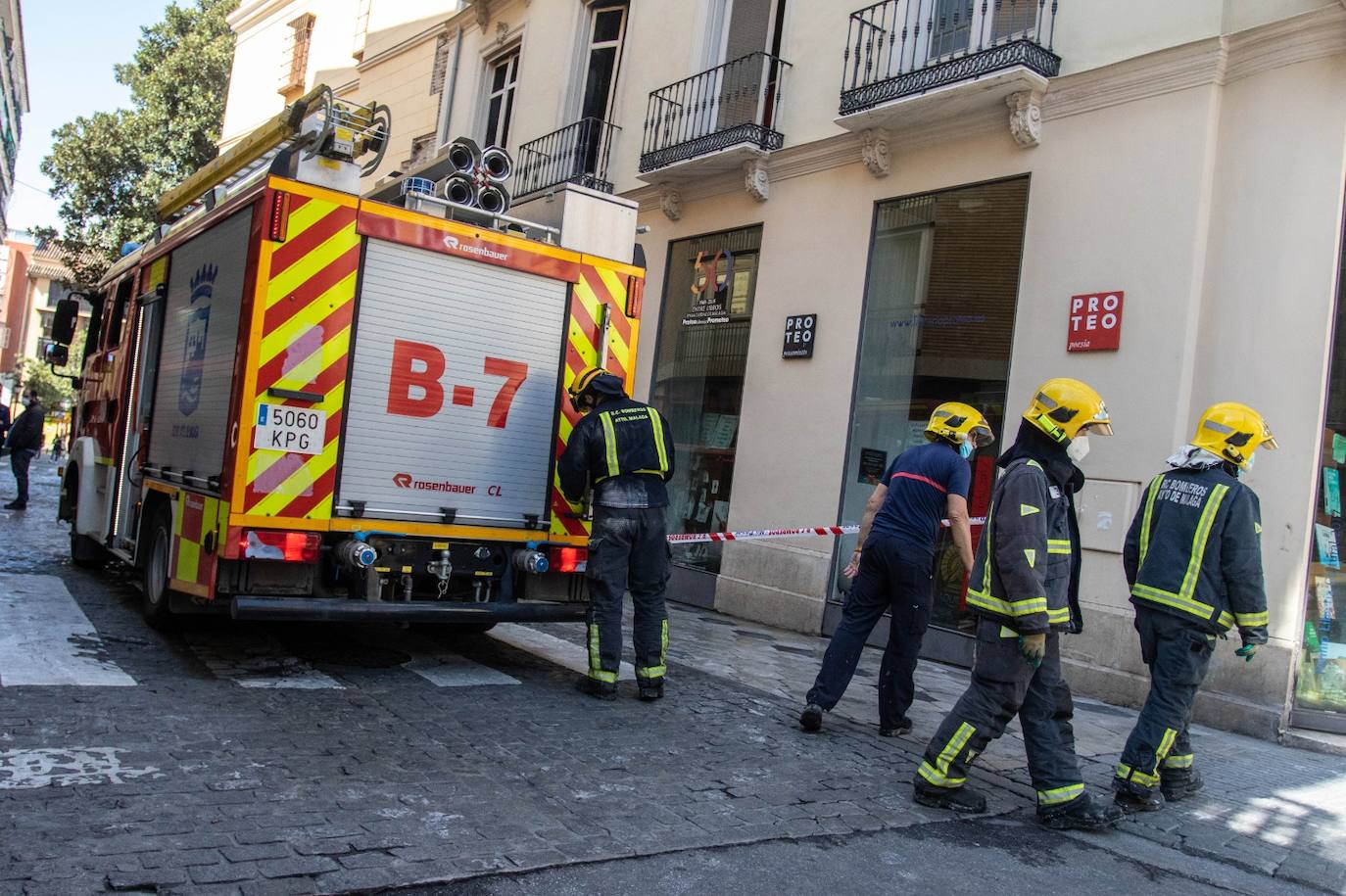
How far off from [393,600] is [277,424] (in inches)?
44.0

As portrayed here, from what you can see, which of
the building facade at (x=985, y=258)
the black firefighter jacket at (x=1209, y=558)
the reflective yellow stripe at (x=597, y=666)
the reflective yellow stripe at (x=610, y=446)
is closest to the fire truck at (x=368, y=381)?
the reflective yellow stripe at (x=597, y=666)

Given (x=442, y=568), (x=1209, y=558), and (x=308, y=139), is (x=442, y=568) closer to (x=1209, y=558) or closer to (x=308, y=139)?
(x=308, y=139)

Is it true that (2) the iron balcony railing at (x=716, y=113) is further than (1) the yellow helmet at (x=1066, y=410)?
A: Yes

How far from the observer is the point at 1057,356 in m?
7.98

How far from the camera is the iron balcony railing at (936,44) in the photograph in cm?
821

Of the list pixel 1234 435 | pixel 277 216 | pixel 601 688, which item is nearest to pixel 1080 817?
pixel 1234 435

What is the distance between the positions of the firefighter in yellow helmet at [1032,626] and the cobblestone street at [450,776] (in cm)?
17

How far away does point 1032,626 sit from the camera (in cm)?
423

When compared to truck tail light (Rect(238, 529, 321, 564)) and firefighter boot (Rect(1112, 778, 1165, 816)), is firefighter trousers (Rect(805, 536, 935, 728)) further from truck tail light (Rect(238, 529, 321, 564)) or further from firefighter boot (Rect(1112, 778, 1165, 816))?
truck tail light (Rect(238, 529, 321, 564))

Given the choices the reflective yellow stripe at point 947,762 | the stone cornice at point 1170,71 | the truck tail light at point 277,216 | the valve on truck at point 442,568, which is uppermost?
the stone cornice at point 1170,71

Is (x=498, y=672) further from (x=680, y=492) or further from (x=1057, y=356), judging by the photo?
(x=680, y=492)

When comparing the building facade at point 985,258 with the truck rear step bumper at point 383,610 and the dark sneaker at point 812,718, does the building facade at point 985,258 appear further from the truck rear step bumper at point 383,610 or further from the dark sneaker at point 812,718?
the truck rear step bumper at point 383,610

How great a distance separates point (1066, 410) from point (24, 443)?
43.3 ft

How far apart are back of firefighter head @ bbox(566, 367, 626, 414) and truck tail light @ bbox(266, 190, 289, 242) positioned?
1739mm
